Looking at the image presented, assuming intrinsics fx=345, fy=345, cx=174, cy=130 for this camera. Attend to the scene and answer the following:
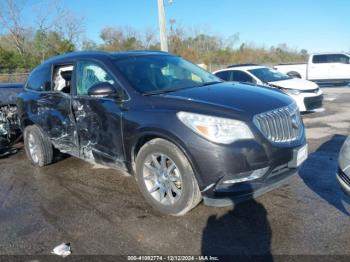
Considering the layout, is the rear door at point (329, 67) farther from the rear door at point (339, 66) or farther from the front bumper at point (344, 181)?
the front bumper at point (344, 181)

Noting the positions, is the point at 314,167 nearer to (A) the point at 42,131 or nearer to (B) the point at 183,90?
(B) the point at 183,90

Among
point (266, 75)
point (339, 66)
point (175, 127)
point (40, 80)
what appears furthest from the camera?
point (339, 66)

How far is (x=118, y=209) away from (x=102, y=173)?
1486 millimetres

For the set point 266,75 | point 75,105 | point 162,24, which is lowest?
point 266,75

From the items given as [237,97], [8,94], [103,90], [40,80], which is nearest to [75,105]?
[103,90]

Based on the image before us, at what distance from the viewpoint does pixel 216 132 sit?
3287mm

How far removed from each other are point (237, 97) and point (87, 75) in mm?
2132

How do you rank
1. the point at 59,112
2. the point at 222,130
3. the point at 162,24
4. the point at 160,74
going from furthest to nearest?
the point at 162,24
the point at 59,112
the point at 160,74
the point at 222,130

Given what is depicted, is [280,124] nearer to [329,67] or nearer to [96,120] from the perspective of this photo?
[96,120]

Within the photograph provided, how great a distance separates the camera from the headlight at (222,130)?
327 cm

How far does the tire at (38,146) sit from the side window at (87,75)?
4.89ft

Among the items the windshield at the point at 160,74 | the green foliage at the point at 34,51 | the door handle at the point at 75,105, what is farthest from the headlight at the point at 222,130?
the green foliage at the point at 34,51

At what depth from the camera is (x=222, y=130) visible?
329cm

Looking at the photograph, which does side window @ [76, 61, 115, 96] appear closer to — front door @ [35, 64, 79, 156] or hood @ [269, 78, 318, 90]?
front door @ [35, 64, 79, 156]
